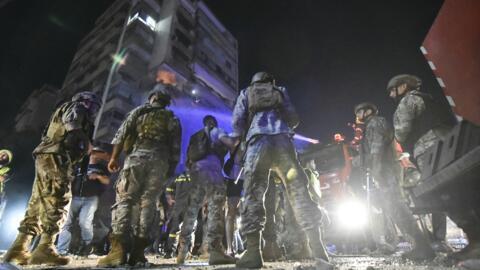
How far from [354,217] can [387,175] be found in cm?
494

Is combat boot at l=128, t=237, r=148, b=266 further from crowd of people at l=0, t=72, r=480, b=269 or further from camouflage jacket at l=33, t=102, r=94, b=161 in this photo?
camouflage jacket at l=33, t=102, r=94, b=161

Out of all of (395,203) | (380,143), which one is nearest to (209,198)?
(395,203)

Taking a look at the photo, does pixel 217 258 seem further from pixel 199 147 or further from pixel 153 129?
pixel 199 147

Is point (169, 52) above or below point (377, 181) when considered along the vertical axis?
above

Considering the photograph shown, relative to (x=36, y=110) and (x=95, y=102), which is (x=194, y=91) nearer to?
(x=36, y=110)

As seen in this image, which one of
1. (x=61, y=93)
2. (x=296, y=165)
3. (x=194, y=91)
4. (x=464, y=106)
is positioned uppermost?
(x=61, y=93)

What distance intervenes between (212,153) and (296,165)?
2340mm

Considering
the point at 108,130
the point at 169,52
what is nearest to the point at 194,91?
the point at 169,52

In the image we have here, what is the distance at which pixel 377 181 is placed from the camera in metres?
3.87

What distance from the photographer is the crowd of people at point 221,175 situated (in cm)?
284

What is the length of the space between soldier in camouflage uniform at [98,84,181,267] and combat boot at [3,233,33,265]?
2.85ft

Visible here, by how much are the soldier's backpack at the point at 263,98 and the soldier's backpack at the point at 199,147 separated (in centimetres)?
173

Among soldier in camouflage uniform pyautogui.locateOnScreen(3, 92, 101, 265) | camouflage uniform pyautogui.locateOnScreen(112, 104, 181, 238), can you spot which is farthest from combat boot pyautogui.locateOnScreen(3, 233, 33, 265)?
camouflage uniform pyautogui.locateOnScreen(112, 104, 181, 238)

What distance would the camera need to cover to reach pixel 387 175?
3838mm
